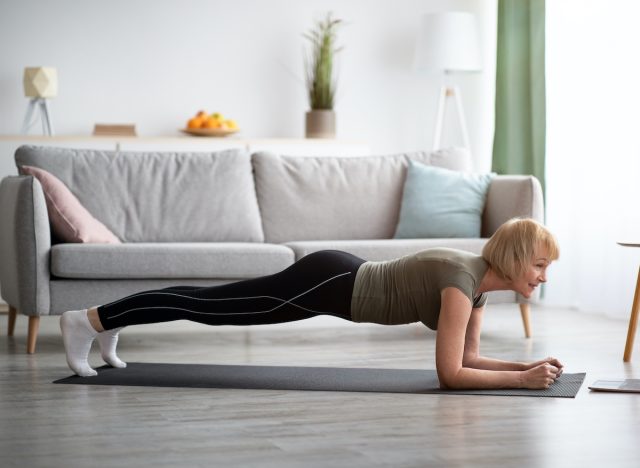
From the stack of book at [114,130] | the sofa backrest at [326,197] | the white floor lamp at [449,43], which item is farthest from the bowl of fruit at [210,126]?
the white floor lamp at [449,43]

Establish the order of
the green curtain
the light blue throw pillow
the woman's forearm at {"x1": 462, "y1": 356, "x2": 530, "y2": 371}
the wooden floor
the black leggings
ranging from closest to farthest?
the wooden floor, the black leggings, the woman's forearm at {"x1": 462, "y1": 356, "x2": 530, "y2": 371}, the light blue throw pillow, the green curtain

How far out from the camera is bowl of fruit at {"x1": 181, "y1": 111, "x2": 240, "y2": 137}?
6.25 meters

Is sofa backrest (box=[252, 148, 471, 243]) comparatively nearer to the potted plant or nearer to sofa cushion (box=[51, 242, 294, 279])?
sofa cushion (box=[51, 242, 294, 279])

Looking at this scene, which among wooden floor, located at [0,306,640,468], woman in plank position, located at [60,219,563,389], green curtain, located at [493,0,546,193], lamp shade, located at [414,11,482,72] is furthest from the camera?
lamp shade, located at [414,11,482,72]

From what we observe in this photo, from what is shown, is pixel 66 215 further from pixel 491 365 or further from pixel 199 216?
pixel 491 365

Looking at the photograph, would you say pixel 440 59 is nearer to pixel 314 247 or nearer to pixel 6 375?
pixel 314 247

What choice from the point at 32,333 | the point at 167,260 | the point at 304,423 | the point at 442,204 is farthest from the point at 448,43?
the point at 304,423

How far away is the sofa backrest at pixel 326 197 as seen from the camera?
5133mm

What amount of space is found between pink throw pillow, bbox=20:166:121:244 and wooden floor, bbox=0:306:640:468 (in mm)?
517

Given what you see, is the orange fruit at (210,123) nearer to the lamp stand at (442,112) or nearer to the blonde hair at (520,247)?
the lamp stand at (442,112)

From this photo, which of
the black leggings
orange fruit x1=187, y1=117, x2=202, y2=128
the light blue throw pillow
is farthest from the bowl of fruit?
the black leggings

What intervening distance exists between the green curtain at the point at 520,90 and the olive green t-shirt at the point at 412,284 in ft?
9.74

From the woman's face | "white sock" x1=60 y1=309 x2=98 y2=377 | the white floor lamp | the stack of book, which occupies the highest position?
the white floor lamp

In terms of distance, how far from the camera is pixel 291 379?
3.55 m
